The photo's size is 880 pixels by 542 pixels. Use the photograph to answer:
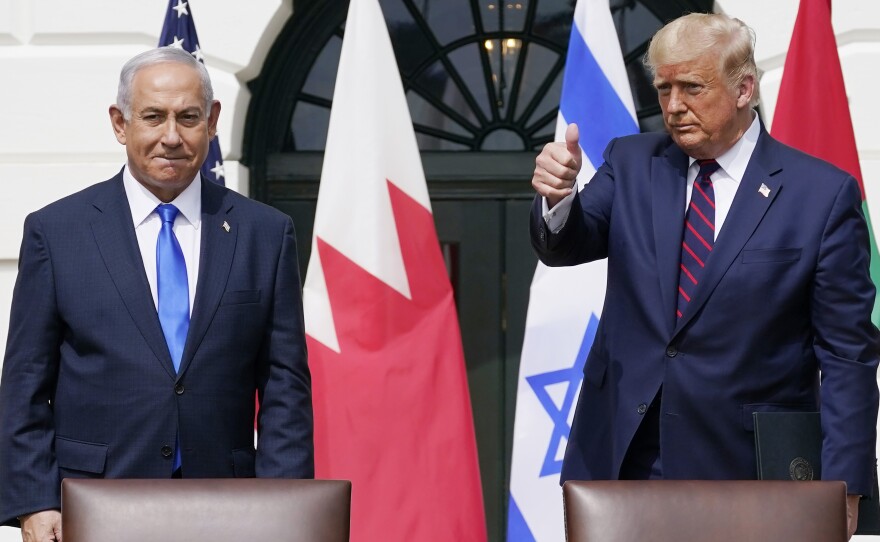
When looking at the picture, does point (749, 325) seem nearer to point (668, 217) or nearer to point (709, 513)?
point (668, 217)

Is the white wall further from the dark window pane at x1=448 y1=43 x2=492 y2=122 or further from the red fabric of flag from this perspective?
the red fabric of flag

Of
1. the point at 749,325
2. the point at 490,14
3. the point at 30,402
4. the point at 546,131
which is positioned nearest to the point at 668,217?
the point at 749,325

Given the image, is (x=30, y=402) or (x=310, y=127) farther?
(x=310, y=127)

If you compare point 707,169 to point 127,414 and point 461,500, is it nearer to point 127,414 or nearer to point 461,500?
point 127,414

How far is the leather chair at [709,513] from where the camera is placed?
219 cm

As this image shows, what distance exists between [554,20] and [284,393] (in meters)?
3.00

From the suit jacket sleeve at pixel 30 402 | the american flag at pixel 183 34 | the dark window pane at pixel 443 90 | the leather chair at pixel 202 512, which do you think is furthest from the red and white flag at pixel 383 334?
the leather chair at pixel 202 512

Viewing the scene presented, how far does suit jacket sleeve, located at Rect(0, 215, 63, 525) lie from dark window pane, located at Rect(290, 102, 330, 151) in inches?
111

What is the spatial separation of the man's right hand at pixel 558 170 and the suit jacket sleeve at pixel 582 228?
0.18 ft

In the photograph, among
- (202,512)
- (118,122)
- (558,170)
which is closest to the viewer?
(202,512)

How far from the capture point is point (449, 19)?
568 cm

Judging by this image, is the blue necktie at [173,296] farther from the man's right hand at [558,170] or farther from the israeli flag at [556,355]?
the israeli flag at [556,355]

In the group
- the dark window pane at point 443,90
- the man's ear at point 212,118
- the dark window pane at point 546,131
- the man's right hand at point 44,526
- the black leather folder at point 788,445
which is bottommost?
the man's right hand at point 44,526

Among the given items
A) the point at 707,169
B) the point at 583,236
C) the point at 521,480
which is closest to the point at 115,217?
the point at 583,236
